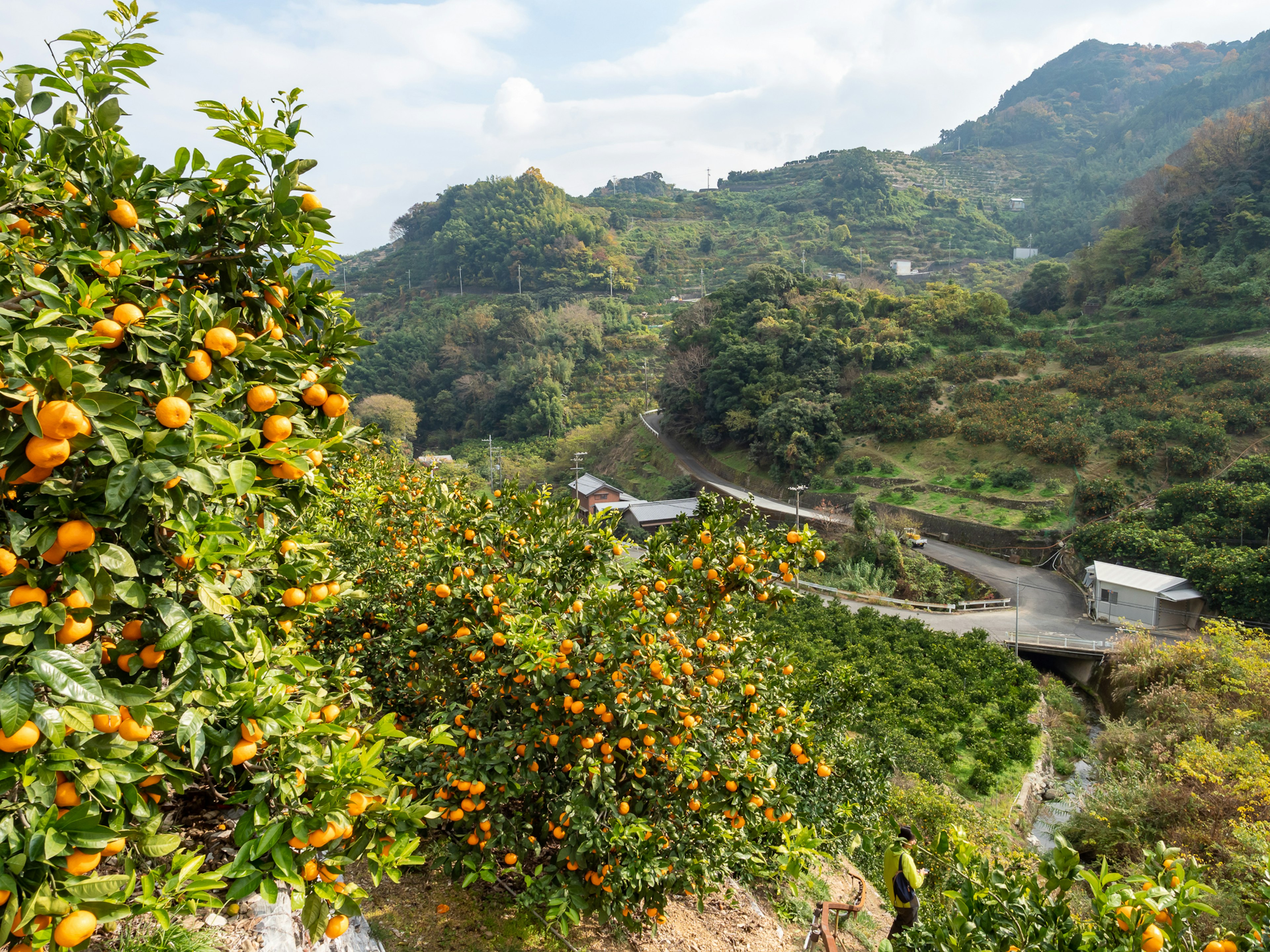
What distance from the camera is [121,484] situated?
1.34m

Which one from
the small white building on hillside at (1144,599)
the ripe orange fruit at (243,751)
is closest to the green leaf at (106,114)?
the ripe orange fruit at (243,751)

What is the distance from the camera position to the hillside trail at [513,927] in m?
3.38

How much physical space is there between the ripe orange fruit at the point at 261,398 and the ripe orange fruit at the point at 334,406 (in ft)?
0.80

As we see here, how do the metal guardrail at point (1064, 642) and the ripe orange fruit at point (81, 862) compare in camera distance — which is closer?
the ripe orange fruit at point (81, 862)

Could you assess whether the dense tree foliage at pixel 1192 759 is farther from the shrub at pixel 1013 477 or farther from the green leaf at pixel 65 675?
the shrub at pixel 1013 477

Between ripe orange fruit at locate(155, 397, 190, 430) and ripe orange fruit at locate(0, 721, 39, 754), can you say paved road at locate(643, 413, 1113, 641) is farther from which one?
ripe orange fruit at locate(0, 721, 39, 754)

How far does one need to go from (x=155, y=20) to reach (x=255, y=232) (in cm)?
64

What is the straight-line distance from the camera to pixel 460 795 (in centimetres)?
311

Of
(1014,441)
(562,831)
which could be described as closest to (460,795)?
(562,831)

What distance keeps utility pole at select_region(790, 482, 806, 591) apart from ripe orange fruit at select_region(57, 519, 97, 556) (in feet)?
65.0

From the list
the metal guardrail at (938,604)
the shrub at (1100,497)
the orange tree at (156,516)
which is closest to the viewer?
the orange tree at (156,516)

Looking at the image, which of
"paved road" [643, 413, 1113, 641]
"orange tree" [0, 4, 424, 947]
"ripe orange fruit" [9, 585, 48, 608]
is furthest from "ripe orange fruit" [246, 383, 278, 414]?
"paved road" [643, 413, 1113, 641]

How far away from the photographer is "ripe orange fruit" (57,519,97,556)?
4.47 ft

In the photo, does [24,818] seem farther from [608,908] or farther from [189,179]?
[608,908]
